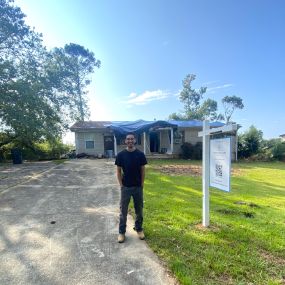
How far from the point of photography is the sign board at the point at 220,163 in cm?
426

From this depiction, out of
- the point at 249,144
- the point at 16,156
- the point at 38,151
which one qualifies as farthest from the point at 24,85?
the point at 249,144

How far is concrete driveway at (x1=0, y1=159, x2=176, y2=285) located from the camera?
3121 millimetres

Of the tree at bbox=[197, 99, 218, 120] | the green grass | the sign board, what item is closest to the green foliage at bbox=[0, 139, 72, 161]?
the green grass

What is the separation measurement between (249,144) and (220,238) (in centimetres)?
2370

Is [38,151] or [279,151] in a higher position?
[38,151]

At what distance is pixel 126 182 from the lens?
4309 millimetres

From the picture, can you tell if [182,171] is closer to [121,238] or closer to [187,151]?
[187,151]

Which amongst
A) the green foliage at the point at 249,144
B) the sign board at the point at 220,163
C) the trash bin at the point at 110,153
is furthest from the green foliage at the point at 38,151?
the sign board at the point at 220,163

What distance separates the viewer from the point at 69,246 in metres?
3.98

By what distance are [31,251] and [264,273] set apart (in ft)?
10.6

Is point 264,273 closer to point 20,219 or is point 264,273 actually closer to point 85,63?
point 20,219

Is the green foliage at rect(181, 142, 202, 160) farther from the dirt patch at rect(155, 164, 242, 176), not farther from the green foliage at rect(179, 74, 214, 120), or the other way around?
the green foliage at rect(179, 74, 214, 120)

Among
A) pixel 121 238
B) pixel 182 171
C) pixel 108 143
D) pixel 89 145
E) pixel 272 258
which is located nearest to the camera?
pixel 272 258

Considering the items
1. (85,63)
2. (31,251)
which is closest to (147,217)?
(31,251)
